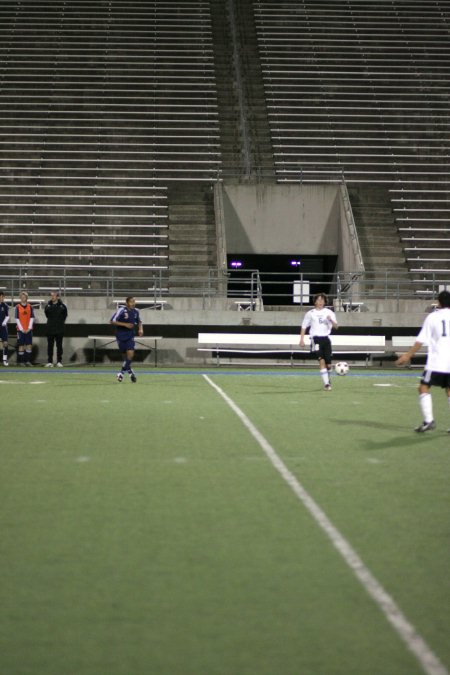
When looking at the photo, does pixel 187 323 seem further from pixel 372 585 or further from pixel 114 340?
pixel 372 585

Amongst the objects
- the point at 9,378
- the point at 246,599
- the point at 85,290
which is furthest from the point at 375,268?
the point at 246,599

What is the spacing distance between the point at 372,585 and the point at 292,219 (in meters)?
28.8

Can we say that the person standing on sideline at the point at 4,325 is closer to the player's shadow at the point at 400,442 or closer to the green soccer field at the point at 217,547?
the green soccer field at the point at 217,547

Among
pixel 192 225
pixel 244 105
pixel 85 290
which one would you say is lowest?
pixel 85 290

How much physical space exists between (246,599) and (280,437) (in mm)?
6163

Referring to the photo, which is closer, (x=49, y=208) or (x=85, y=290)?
(x=85, y=290)

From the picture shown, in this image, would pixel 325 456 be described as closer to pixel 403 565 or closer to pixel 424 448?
pixel 424 448

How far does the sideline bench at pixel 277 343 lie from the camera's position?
83.8ft

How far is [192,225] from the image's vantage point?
33.3 metres

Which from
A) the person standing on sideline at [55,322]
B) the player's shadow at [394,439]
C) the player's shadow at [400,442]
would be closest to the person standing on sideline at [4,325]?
the person standing on sideline at [55,322]

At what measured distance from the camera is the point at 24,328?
2498cm

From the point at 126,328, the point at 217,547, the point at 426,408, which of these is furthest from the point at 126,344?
the point at 217,547

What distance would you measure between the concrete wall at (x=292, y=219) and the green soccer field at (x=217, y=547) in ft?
69.5

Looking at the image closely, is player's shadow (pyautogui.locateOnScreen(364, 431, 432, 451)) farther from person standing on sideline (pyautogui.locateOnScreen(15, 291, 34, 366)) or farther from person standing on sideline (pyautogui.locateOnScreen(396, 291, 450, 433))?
person standing on sideline (pyautogui.locateOnScreen(15, 291, 34, 366))
